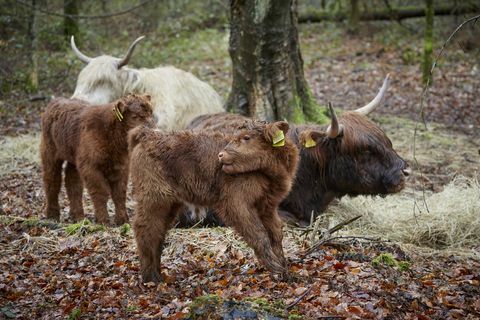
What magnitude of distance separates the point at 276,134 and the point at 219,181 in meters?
0.58

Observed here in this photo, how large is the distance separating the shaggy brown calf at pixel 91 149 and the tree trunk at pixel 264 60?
2.53 m

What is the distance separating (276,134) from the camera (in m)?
4.88

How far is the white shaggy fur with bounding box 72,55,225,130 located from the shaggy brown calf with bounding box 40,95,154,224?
2.32m

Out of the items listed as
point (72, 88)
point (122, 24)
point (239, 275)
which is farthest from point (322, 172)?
point (122, 24)

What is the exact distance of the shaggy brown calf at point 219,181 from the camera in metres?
4.85

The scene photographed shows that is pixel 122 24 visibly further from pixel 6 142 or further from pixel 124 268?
pixel 124 268

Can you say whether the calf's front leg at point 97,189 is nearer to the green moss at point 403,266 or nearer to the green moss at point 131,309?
the green moss at point 131,309

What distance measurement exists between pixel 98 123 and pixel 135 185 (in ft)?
7.30

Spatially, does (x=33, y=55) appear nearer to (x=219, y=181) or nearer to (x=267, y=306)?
(x=219, y=181)

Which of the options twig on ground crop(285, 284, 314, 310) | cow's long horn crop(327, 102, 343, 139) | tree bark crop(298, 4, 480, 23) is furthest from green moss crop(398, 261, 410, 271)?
tree bark crop(298, 4, 480, 23)

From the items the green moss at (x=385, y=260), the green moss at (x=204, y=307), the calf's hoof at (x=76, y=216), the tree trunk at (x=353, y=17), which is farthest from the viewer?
the tree trunk at (x=353, y=17)

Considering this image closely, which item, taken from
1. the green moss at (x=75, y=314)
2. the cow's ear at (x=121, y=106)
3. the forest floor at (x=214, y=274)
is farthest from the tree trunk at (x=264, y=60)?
the green moss at (x=75, y=314)

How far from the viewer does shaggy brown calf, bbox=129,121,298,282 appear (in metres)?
4.85

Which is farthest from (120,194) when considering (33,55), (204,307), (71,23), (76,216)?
(71,23)
